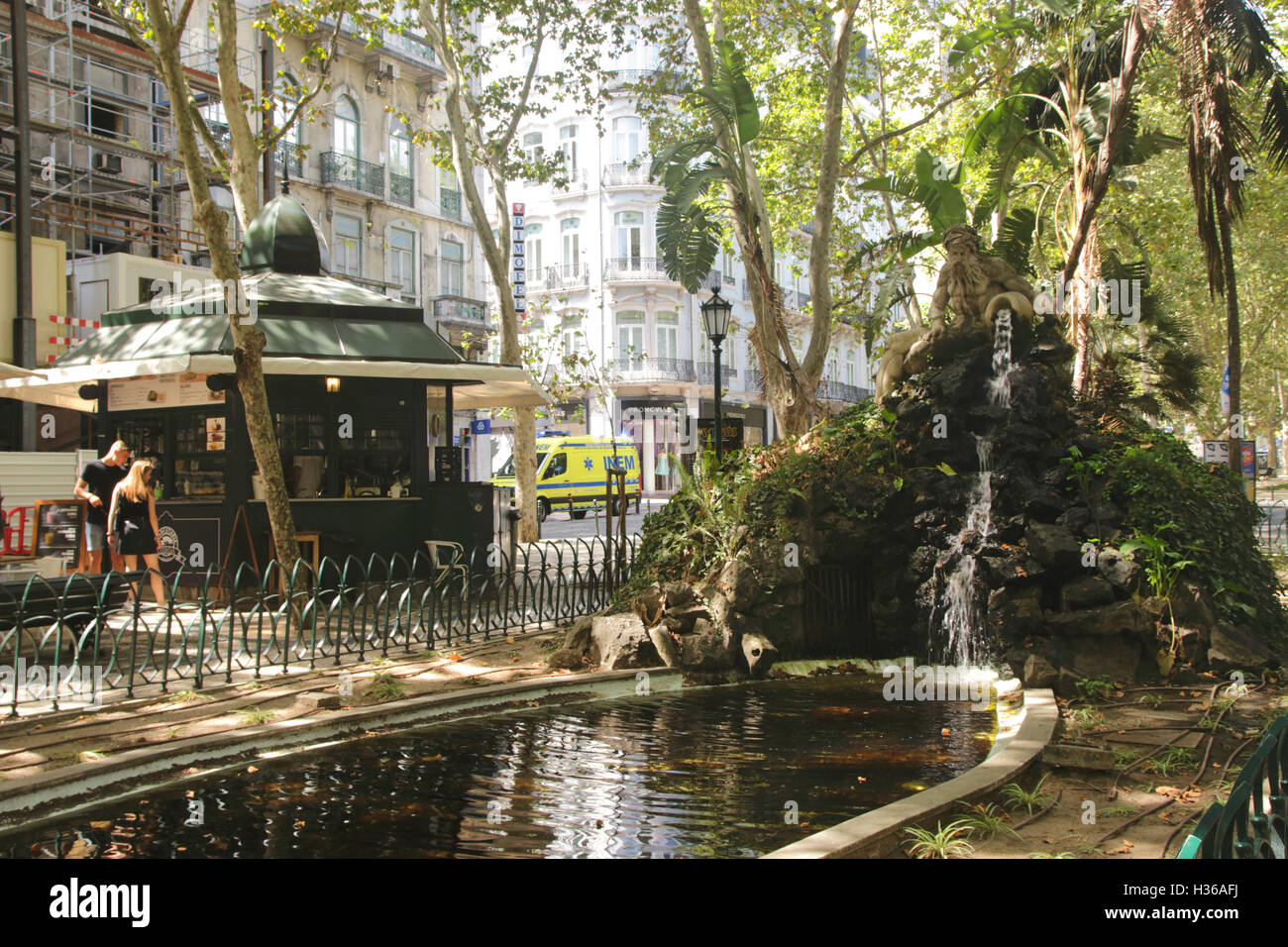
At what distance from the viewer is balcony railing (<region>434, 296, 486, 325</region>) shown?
39.5 meters

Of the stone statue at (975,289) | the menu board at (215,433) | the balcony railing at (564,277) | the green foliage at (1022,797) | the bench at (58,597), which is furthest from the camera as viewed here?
the balcony railing at (564,277)

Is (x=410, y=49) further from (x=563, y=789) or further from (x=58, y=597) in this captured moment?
(x=563, y=789)

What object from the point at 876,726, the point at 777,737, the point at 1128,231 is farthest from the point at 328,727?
the point at 1128,231

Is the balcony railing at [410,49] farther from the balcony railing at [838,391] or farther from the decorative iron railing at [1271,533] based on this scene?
the decorative iron railing at [1271,533]

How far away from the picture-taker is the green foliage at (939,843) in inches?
181

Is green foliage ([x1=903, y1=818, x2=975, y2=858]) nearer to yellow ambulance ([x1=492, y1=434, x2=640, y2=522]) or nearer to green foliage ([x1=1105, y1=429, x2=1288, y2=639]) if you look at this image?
green foliage ([x1=1105, y1=429, x2=1288, y2=639])

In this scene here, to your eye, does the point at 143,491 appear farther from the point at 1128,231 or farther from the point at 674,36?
the point at 1128,231

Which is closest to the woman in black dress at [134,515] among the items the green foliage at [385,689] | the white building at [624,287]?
the green foliage at [385,689]

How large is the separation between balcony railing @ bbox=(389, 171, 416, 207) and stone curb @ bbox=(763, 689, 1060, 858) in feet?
116

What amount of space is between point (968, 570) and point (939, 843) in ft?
19.3

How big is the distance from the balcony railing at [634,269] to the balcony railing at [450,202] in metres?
8.73

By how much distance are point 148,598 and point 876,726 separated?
9519 mm

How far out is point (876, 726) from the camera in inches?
307

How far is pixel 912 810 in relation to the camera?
4945mm
